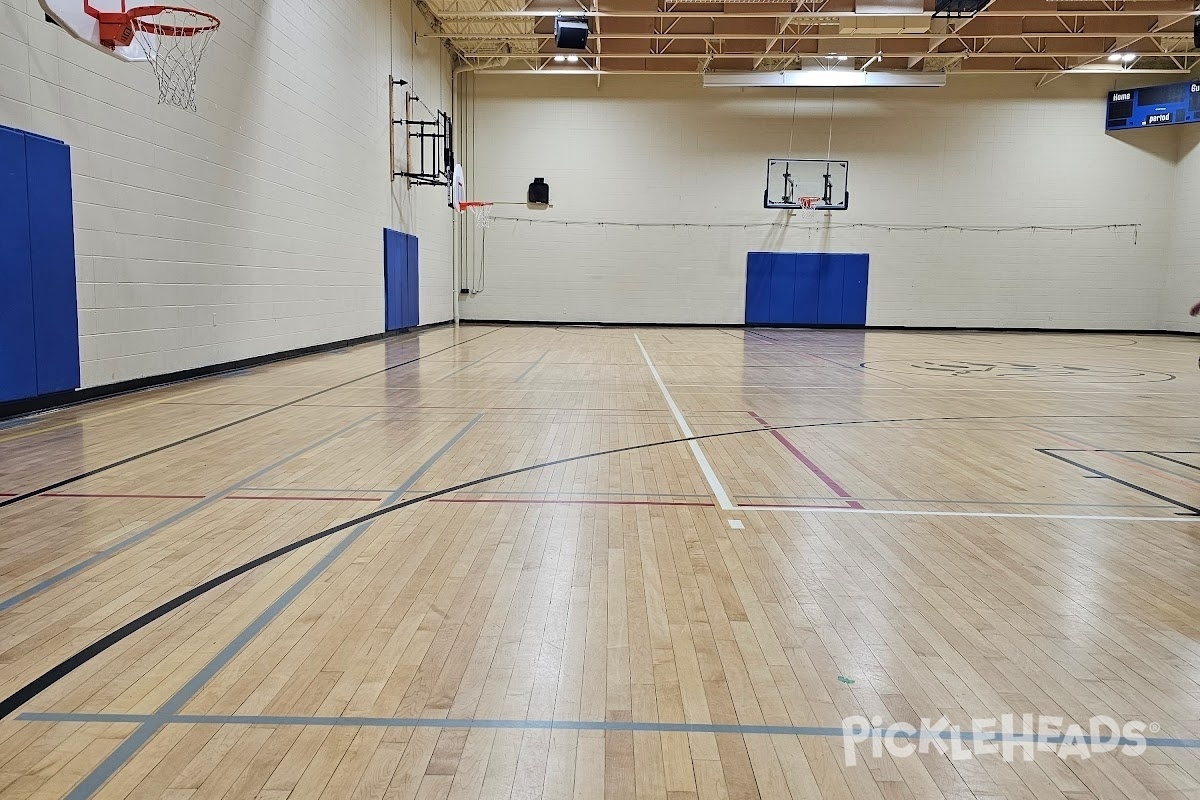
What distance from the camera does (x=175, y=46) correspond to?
25.9 feet

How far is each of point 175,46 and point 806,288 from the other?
53.3 ft

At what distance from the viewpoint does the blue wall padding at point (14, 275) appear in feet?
20.1

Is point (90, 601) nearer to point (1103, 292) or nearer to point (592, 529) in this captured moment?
point (592, 529)

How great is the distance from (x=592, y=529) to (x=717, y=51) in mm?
17355

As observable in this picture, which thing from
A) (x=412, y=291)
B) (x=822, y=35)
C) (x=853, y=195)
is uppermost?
(x=822, y=35)

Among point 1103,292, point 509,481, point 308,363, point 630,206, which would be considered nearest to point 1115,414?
point 509,481

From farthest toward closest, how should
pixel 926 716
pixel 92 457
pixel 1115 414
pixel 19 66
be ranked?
pixel 1115 414, pixel 19 66, pixel 92 457, pixel 926 716

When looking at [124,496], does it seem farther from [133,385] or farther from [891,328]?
[891,328]

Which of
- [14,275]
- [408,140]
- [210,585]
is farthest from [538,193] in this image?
[210,585]

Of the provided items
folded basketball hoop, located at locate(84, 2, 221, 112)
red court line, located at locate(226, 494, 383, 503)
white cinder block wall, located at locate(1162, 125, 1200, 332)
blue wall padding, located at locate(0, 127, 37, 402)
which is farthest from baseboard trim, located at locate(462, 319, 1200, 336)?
red court line, located at locate(226, 494, 383, 503)

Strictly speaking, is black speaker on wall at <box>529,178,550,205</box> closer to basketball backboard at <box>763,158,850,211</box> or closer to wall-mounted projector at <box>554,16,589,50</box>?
wall-mounted projector at <box>554,16,589,50</box>

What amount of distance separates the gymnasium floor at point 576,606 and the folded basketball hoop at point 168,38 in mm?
3029

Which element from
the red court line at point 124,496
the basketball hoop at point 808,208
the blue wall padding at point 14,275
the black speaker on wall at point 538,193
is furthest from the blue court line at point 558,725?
the basketball hoop at point 808,208

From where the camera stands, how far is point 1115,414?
7730 mm
